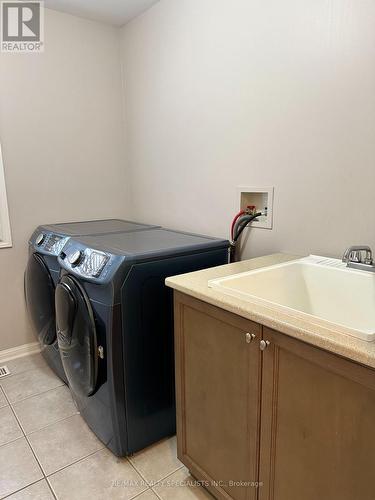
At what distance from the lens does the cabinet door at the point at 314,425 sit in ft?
2.59

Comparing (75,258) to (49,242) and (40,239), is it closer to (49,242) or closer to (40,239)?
(49,242)

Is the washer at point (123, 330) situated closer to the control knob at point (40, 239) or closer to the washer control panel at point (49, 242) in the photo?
the washer control panel at point (49, 242)

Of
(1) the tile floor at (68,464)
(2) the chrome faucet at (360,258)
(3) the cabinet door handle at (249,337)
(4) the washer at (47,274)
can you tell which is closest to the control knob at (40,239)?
(4) the washer at (47,274)

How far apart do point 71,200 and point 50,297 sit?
0.85 meters

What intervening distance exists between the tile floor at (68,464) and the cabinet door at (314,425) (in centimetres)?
59

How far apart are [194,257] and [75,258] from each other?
1.86 feet

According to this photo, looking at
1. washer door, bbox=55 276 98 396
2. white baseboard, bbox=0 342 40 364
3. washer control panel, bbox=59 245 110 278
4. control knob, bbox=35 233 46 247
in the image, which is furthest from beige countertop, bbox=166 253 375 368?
white baseboard, bbox=0 342 40 364

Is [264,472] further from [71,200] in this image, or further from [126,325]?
[71,200]

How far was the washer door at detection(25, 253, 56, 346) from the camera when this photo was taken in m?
2.00

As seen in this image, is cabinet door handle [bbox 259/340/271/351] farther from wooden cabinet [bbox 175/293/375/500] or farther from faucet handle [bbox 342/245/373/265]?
faucet handle [bbox 342/245/373/265]

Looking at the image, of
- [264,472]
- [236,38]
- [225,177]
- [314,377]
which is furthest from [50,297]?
[236,38]

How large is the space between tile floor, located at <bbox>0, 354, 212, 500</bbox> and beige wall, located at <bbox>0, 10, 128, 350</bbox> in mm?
765

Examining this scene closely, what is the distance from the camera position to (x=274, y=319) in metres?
0.93

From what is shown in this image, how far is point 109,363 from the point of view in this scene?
1.44m
